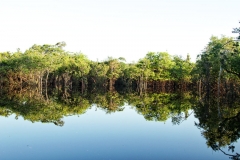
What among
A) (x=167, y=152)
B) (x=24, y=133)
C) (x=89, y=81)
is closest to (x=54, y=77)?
(x=89, y=81)

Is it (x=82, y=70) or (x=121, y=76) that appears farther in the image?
(x=121, y=76)

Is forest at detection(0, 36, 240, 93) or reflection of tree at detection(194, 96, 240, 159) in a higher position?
forest at detection(0, 36, 240, 93)

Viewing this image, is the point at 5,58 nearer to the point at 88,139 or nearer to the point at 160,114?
the point at 160,114

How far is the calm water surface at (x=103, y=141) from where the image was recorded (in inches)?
387

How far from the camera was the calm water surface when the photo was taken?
9836 mm

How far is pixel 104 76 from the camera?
262 ft

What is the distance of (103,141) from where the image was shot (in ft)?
39.7

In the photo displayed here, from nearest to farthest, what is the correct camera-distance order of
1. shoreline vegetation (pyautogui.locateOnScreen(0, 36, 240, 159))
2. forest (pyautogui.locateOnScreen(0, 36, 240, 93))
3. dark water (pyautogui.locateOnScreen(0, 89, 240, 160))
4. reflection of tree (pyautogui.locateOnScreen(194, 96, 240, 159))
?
dark water (pyautogui.locateOnScreen(0, 89, 240, 160))
reflection of tree (pyautogui.locateOnScreen(194, 96, 240, 159))
shoreline vegetation (pyautogui.locateOnScreen(0, 36, 240, 159))
forest (pyautogui.locateOnScreen(0, 36, 240, 93))

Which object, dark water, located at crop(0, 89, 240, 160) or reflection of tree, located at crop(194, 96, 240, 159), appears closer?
dark water, located at crop(0, 89, 240, 160)

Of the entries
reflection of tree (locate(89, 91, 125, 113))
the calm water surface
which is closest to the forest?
reflection of tree (locate(89, 91, 125, 113))

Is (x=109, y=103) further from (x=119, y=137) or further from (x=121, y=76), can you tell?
(x=121, y=76)

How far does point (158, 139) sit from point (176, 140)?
823mm

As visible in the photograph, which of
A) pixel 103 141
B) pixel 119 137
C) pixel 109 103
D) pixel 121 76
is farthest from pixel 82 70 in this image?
pixel 103 141

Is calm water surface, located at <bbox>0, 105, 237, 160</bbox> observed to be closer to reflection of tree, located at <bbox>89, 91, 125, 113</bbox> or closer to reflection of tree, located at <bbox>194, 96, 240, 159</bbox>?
reflection of tree, located at <bbox>194, 96, 240, 159</bbox>
